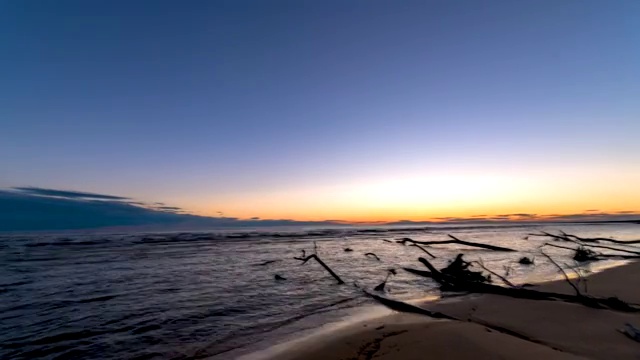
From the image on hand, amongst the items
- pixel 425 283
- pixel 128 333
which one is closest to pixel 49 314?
pixel 128 333

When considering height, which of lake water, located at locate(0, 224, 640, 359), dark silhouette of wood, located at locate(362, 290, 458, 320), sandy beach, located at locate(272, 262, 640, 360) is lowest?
lake water, located at locate(0, 224, 640, 359)

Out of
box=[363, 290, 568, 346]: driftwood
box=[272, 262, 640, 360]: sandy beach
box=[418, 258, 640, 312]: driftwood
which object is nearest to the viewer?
box=[272, 262, 640, 360]: sandy beach

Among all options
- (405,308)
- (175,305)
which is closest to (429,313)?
(405,308)

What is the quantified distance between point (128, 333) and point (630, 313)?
11.2m

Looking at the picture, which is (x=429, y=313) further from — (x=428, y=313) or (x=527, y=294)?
(x=527, y=294)

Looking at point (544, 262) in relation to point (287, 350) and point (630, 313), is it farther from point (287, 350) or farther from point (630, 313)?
point (287, 350)

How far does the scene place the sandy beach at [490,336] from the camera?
5.42 metres

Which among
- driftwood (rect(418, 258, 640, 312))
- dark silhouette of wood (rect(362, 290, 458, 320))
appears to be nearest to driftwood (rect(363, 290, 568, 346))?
dark silhouette of wood (rect(362, 290, 458, 320))

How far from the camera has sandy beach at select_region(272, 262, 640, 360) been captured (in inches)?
213

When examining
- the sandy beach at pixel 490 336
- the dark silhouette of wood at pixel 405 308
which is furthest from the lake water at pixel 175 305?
the sandy beach at pixel 490 336

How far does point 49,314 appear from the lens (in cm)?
964

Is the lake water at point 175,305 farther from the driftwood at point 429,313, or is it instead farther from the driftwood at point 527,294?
the driftwood at point 527,294

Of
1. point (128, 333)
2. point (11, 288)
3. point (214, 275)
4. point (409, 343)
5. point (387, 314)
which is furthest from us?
point (214, 275)

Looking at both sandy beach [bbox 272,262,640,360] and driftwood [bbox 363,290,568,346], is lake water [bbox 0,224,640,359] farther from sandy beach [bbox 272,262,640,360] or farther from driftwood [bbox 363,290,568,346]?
sandy beach [bbox 272,262,640,360]
